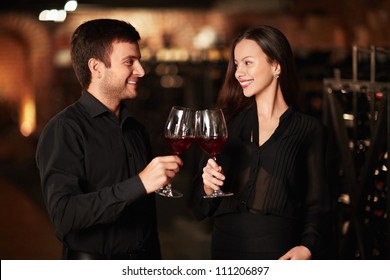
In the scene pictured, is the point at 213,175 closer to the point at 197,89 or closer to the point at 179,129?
the point at 179,129

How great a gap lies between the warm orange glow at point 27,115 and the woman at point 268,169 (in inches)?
393

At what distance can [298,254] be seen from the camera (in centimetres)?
204

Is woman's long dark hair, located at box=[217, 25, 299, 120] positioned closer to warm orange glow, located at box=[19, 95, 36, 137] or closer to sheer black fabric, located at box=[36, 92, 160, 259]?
sheer black fabric, located at box=[36, 92, 160, 259]

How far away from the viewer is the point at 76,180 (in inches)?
73.7

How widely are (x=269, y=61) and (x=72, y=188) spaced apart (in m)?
0.69

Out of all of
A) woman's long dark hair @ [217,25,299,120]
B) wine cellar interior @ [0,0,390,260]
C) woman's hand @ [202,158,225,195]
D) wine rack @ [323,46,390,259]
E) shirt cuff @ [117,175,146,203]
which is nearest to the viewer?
shirt cuff @ [117,175,146,203]

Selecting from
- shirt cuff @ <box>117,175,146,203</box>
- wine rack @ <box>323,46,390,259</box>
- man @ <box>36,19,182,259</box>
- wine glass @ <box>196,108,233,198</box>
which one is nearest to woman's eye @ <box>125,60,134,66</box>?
man @ <box>36,19,182,259</box>

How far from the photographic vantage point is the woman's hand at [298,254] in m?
2.03

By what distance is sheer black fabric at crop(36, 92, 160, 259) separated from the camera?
1.85 metres

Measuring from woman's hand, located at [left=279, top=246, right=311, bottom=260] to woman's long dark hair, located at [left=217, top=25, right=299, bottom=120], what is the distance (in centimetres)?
46

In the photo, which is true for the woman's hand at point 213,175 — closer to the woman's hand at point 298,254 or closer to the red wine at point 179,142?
the red wine at point 179,142
